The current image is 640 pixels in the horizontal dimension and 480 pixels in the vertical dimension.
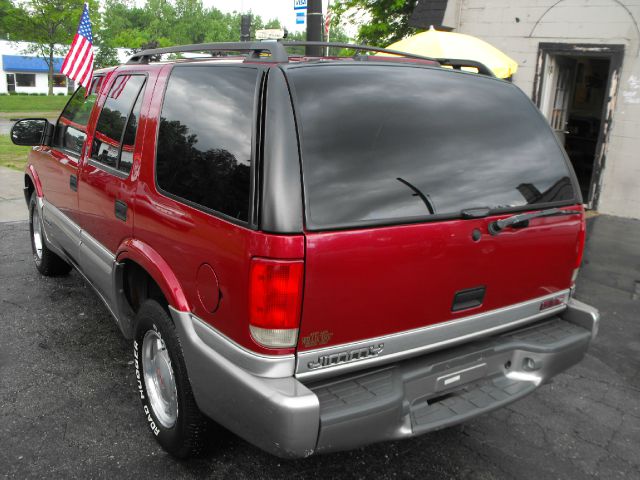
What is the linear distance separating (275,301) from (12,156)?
14.3m

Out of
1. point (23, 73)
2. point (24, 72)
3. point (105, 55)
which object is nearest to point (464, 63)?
point (105, 55)

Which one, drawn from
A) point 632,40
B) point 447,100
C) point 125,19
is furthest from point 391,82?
point 125,19

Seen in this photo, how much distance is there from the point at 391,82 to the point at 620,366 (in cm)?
298

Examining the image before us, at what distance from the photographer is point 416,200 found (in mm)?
2473

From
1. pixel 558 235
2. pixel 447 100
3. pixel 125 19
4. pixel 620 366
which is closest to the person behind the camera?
pixel 447 100

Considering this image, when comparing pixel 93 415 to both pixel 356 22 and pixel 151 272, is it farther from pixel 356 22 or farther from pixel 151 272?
pixel 356 22

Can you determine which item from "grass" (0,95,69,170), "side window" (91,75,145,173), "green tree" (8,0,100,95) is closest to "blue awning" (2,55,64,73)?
"grass" (0,95,69,170)

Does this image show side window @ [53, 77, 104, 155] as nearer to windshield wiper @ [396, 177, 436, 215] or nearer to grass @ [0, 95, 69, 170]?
windshield wiper @ [396, 177, 436, 215]

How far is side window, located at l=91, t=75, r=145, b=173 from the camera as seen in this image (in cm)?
328

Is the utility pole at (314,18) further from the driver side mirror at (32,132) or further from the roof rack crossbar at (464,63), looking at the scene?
the roof rack crossbar at (464,63)

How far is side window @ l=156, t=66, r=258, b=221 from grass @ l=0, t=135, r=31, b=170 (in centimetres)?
1096

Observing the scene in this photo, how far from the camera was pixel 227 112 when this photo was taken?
8.32ft

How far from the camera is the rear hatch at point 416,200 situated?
2.28 meters

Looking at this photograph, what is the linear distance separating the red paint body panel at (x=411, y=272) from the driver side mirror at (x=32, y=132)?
3.56 m
